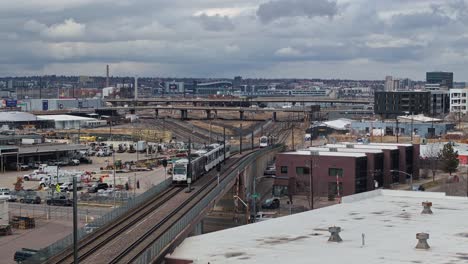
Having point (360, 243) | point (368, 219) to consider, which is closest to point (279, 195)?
point (368, 219)

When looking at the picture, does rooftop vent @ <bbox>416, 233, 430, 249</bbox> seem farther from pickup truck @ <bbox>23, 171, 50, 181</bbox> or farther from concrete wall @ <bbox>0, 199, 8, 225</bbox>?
pickup truck @ <bbox>23, 171, 50, 181</bbox>

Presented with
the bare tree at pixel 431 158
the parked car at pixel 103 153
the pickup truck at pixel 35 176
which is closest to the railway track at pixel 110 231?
the pickup truck at pixel 35 176

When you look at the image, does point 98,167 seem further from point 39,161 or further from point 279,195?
point 279,195

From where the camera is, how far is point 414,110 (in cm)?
11406

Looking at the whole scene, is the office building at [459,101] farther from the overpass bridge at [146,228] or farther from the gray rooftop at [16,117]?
the overpass bridge at [146,228]

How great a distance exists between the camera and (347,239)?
71.5 ft

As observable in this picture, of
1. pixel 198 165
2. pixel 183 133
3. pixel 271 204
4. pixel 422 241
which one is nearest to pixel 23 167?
pixel 198 165

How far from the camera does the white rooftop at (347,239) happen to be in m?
19.1

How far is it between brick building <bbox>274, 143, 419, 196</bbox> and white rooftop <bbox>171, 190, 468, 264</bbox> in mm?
15616

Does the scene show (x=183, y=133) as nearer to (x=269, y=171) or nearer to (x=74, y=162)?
(x=74, y=162)

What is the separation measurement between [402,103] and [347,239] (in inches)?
3769

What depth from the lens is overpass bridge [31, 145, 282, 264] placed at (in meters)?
20.4

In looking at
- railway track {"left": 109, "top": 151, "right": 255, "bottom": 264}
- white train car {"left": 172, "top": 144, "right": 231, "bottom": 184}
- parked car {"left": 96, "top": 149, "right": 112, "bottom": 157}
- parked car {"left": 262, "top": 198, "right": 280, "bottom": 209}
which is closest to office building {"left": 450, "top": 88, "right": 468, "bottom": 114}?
parked car {"left": 96, "top": 149, "right": 112, "bottom": 157}

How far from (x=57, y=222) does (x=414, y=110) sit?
84.6m
